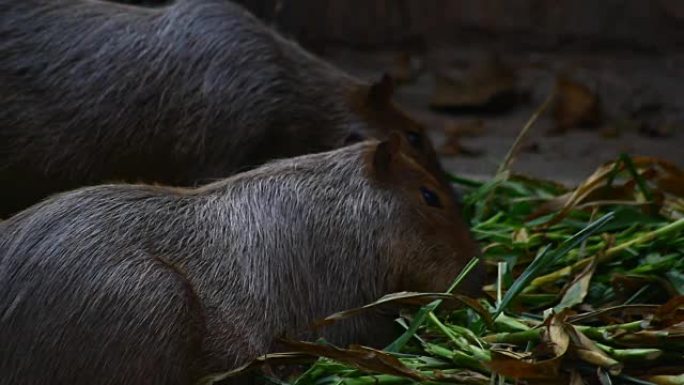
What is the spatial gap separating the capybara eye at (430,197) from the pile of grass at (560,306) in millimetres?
338

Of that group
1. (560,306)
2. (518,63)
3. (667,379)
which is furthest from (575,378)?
(518,63)

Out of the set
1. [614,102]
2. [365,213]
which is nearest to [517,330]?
[365,213]

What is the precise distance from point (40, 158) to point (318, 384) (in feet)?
7.24

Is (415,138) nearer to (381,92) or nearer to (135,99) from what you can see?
(381,92)

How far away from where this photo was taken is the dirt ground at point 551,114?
766 centimetres

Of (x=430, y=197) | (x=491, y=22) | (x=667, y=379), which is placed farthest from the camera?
(x=491, y=22)

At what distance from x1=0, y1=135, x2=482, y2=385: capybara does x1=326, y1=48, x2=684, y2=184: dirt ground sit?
2.42 metres

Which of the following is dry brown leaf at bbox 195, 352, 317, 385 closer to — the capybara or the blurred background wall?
the capybara

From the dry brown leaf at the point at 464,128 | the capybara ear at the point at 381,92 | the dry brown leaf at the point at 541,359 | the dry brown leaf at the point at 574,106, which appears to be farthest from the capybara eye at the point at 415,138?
the dry brown leaf at the point at 541,359

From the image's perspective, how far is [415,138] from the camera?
641cm

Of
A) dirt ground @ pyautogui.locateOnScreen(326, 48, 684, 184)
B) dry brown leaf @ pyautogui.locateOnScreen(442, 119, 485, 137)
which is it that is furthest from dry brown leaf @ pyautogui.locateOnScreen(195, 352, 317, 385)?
dry brown leaf @ pyautogui.locateOnScreen(442, 119, 485, 137)

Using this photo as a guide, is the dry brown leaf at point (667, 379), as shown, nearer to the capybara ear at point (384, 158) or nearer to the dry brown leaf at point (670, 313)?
the dry brown leaf at point (670, 313)

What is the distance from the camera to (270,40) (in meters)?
6.36

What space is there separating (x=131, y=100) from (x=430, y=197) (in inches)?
66.5
